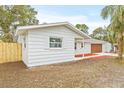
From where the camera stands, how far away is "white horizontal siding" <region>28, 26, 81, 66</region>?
12.3 m

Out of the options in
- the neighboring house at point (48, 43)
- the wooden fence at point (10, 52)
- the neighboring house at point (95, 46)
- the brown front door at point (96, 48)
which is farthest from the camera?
the brown front door at point (96, 48)

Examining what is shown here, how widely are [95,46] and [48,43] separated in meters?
22.3

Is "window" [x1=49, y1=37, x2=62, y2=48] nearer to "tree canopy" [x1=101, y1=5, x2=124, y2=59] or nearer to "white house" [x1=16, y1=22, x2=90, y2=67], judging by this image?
"white house" [x1=16, y1=22, x2=90, y2=67]

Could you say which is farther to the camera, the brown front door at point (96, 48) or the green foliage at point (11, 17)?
the brown front door at point (96, 48)

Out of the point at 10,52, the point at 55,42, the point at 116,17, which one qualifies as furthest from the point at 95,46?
the point at 10,52

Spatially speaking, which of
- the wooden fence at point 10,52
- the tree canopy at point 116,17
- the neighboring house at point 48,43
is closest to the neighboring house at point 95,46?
the tree canopy at point 116,17

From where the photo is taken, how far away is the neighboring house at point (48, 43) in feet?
40.3

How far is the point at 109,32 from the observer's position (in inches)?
752

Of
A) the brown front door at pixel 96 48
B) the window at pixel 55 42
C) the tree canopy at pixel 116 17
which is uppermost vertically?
the tree canopy at pixel 116 17

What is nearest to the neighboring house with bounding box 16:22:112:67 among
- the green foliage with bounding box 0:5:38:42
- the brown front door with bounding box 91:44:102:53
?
the green foliage with bounding box 0:5:38:42

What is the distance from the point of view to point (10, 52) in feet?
51.5

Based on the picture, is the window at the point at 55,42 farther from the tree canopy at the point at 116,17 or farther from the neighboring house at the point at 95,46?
the neighboring house at the point at 95,46
